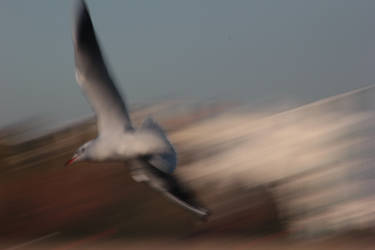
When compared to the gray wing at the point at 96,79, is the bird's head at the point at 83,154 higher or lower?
lower

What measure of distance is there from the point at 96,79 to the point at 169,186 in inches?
20.2

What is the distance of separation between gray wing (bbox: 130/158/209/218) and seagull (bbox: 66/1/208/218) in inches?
2.2

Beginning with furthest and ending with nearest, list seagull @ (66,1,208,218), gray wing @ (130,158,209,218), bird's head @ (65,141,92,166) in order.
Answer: bird's head @ (65,141,92,166)
seagull @ (66,1,208,218)
gray wing @ (130,158,209,218)

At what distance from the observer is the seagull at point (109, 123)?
8.34 ft

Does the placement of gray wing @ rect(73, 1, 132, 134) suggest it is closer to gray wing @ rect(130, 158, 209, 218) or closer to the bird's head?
the bird's head

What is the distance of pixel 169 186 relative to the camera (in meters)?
2.39

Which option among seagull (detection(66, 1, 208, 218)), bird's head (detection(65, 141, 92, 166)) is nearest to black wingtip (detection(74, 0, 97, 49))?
seagull (detection(66, 1, 208, 218))

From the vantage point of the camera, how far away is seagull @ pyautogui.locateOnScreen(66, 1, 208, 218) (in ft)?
8.34

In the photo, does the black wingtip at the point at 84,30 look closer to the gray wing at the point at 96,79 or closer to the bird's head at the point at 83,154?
the gray wing at the point at 96,79

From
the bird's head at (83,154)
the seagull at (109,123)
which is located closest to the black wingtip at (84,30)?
the seagull at (109,123)

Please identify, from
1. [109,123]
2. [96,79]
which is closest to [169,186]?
[109,123]

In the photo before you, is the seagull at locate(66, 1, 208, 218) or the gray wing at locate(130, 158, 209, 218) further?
the seagull at locate(66, 1, 208, 218)

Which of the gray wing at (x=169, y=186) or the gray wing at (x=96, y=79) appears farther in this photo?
the gray wing at (x=96, y=79)

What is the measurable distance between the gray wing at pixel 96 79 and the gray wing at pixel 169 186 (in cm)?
24
